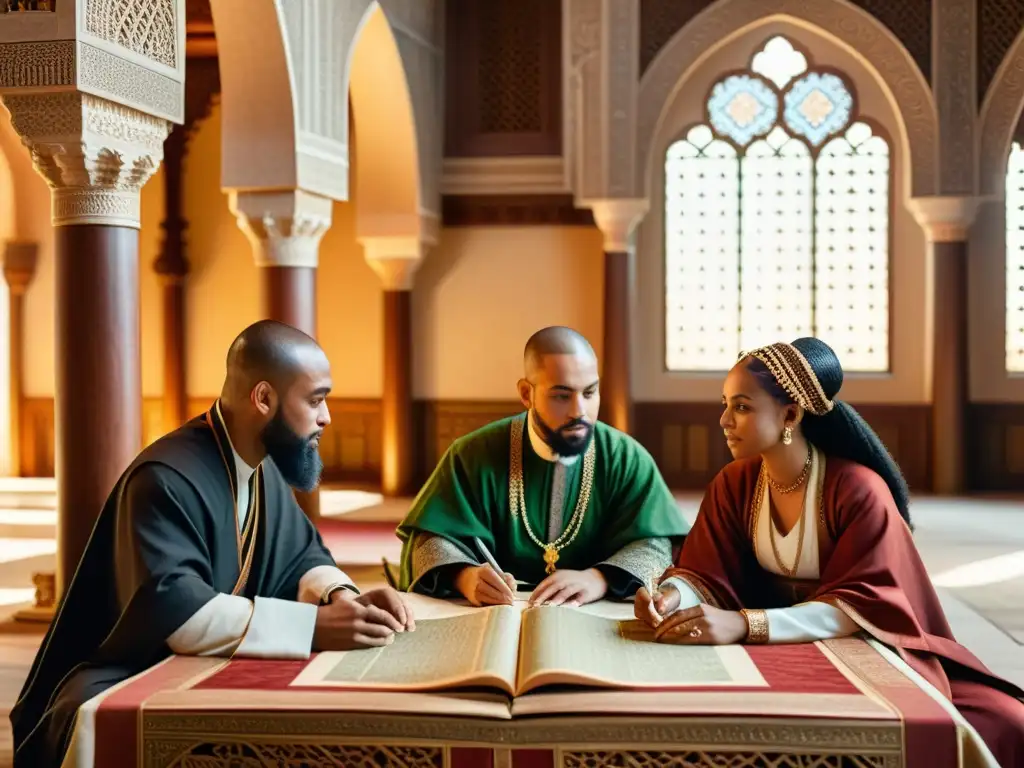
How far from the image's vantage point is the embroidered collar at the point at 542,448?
382cm

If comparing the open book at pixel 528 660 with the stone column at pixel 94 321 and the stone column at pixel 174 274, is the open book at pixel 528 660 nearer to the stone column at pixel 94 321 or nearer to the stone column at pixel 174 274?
the stone column at pixel 94 321

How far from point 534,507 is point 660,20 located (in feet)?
29.5

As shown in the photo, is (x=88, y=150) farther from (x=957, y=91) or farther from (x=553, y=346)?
(x=957, y=91)

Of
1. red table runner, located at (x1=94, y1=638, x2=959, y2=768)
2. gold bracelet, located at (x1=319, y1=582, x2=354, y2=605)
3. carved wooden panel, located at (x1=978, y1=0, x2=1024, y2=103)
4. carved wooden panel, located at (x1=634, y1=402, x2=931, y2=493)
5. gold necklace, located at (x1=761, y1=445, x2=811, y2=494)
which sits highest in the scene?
carved wooden panel, located at (x1=978, y1=0, x2=1024, y2=103)

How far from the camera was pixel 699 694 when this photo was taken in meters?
2.44

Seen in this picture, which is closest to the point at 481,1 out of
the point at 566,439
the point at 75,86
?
the point at 75,86

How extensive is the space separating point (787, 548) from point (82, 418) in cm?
383

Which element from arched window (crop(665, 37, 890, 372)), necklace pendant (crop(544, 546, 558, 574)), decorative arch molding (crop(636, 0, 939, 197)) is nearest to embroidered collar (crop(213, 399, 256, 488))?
necklace pendant (crop(544, 546, 558, 574))

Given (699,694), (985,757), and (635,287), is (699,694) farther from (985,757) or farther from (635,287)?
(635,287)

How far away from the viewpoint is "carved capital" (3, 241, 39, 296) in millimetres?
13406

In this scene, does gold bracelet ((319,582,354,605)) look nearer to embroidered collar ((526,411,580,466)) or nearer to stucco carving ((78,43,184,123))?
embroidered collar ((526,411,580,466))

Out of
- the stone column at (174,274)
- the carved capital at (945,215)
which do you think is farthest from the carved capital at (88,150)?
the carved capital at (945,215)

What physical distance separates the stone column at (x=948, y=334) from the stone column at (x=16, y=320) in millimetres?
8878

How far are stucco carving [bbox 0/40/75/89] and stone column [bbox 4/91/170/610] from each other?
345 mm
